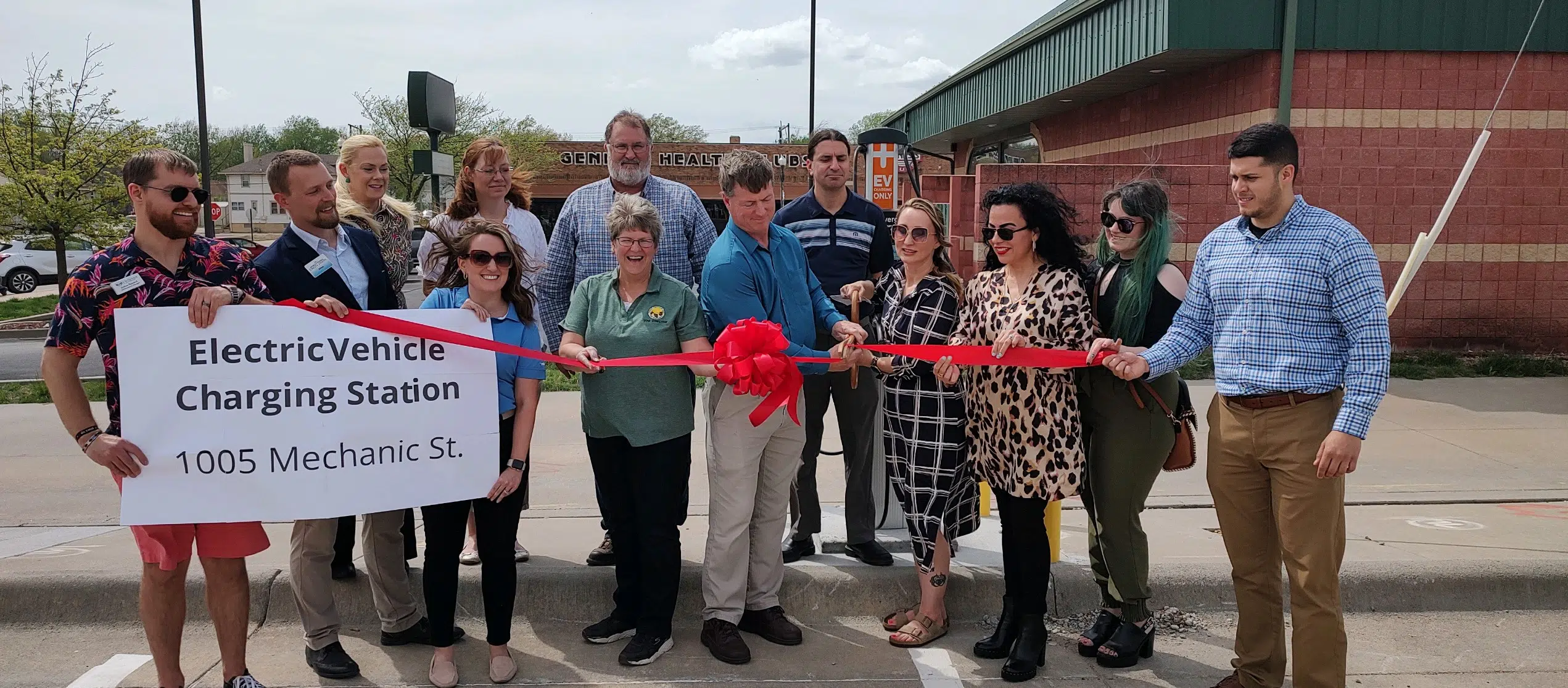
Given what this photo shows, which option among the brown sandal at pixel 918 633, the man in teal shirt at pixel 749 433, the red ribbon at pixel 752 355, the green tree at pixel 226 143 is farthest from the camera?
the green tree at pixel 226 143

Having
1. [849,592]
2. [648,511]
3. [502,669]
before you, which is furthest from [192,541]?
[849,592]

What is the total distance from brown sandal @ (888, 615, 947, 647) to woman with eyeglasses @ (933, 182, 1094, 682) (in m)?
0.39

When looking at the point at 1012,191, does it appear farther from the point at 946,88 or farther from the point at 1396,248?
the point at 946,88

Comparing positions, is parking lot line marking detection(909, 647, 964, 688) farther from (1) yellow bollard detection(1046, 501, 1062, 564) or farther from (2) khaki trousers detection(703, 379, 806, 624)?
(1) yellow bollard detection(1046, 501, 1062, 564)

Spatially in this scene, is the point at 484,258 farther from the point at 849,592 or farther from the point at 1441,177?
the point at 1441,177

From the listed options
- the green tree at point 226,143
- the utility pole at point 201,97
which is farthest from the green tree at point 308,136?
the utility pole at point 201,97

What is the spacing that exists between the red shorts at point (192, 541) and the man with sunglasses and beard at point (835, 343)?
233 centimetres

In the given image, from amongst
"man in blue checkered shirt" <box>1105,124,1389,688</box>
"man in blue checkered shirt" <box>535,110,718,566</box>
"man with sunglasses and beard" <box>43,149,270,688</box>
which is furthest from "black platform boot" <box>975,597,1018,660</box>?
"man with sunglasses and beard" <box>43,149,270,688</box>

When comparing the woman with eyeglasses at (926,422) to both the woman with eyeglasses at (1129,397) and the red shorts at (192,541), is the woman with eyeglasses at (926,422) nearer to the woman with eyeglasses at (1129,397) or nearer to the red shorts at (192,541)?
the woman with eyeglasses at (1129,397)

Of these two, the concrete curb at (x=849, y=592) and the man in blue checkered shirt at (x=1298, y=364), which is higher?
the man in blue checkered shirt at (x=1298, y=364)

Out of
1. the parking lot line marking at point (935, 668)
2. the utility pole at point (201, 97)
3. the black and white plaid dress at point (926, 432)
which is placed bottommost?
the parking lot line marking at point (935, 668)

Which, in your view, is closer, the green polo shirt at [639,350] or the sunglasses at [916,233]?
the green polo shirt at [639,350]

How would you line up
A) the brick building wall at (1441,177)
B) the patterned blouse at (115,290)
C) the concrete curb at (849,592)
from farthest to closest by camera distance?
the brick building wall at (1441,177), the concrete curb at (849,592), the patterned blouse at (115,290)

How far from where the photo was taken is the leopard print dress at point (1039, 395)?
3.82m
